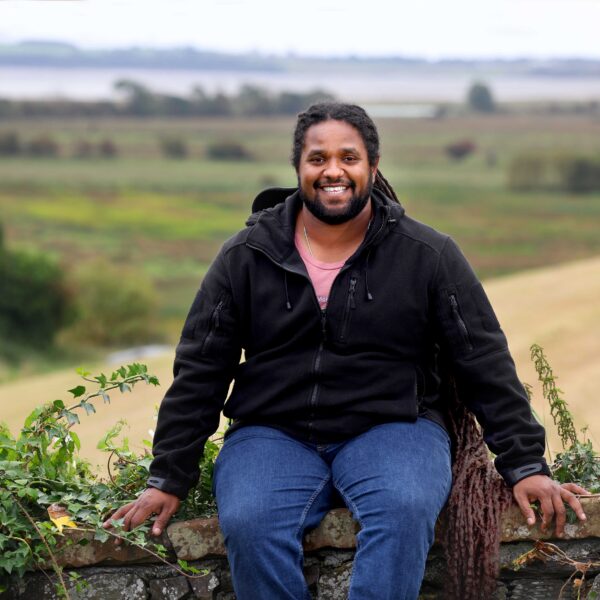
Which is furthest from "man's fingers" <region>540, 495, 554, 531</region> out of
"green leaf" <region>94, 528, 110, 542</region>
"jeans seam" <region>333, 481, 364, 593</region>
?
"green leaf" <region>94, 528, 110, 542</region>

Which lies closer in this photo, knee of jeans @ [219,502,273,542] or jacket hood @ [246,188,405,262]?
knee of jeans @ [219,502,273,542]

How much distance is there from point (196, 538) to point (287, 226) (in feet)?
2.99

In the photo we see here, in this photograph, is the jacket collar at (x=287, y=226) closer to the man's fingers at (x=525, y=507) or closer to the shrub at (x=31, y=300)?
the man's fingers at (x=525, y=507)

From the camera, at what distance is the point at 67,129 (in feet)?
249

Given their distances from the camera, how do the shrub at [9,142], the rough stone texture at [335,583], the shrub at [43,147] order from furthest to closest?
1. the shrub at [43,147]
2. the shrub at [9,142]
3. the rough stone texture at [335,583]

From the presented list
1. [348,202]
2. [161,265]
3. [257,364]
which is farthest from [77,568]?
[161,265]

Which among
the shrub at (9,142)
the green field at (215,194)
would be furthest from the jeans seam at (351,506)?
the shrub at (9,142)

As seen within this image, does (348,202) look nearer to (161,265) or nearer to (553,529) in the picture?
(553,529)

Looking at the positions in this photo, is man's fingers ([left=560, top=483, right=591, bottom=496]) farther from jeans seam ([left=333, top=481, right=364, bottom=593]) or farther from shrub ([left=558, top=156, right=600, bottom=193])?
shrub ([left=558, top=156, right=600, bottom=193])

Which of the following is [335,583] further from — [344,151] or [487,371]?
[344,151]

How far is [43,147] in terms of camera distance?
71.1 meters

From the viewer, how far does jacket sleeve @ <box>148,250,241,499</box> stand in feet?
10.7

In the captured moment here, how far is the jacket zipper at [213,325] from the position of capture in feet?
10.9

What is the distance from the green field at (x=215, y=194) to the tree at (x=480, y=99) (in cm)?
122
